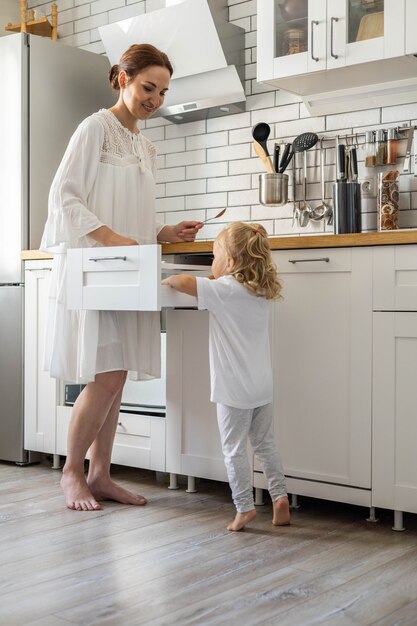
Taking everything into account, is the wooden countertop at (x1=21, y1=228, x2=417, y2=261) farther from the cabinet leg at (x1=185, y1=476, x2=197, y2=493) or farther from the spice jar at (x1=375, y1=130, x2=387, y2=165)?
the cabinet leg at (x1=185, y1=476, x2=197, y2=493)

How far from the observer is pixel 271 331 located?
8.54 feet

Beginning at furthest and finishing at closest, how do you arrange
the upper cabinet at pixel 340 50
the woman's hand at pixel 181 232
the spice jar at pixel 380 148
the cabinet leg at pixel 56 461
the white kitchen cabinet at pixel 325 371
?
1. the cabinet leg at pixel 56 461
2. the spice jar at pixel 380 148
3. the woman's hand at pixel 181 232
4. the upper cabinet at pixel 340 50
5. the white kitchen cabinet at pixel 325 371

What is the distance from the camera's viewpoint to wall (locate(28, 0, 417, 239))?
3062 mm

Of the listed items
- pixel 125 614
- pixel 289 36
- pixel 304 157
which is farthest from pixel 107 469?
pixel 289 36

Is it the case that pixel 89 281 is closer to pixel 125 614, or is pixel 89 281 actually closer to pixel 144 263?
pixel 144 263

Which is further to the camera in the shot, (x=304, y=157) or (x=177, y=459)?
(x=304, y=157)

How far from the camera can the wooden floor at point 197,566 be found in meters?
1.75

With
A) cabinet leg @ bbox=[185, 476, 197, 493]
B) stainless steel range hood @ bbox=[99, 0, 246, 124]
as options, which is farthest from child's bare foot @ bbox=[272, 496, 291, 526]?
stainless steel range hood @ bbox=[99, 0, 246, 124]

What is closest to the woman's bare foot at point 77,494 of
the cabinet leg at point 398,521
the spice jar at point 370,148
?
the cabinet leg at point 398,521

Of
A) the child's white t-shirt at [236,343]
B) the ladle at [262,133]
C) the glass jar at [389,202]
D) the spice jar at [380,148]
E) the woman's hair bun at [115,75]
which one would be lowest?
the child's white t-shirt at [236,343]

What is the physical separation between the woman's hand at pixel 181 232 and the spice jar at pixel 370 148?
689mm

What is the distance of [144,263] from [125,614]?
970 mm

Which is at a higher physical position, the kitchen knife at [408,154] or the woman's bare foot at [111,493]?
the kitchen knife at [408,154]

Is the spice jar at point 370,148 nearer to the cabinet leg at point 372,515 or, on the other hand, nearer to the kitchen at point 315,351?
the kitchen at point 315,351
